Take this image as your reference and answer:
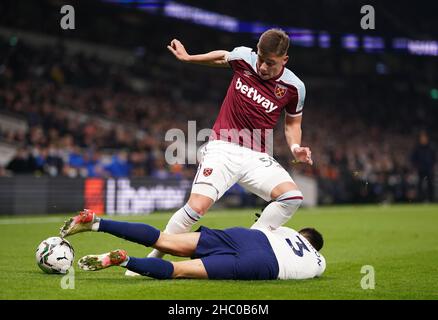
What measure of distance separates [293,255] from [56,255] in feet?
8.13

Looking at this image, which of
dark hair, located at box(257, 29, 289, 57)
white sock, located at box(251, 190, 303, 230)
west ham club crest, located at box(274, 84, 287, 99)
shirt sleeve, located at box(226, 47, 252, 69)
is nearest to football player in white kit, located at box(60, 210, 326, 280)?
white sock, located at box(251, 190, 303, 230)

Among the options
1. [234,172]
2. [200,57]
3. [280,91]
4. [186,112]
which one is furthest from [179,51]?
[186,112]

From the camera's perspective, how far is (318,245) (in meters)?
8.43

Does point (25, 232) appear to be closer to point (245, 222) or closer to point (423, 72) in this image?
point (245, 222)

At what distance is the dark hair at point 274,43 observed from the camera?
794 cm

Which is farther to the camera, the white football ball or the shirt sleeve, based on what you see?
the shirt sleeve

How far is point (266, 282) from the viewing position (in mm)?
7504

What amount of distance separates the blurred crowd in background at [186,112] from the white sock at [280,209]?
12.6 metres

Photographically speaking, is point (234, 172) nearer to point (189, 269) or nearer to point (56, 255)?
point (189, 269)

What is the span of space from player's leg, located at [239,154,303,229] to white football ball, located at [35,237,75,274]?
2.04m

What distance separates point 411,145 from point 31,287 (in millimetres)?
36617

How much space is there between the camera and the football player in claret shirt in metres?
8.02

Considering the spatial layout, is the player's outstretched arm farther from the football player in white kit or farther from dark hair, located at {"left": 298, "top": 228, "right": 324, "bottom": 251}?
dark hair, located at {"left": 298, "top": 228, "right": 324, "bottom": 251}
